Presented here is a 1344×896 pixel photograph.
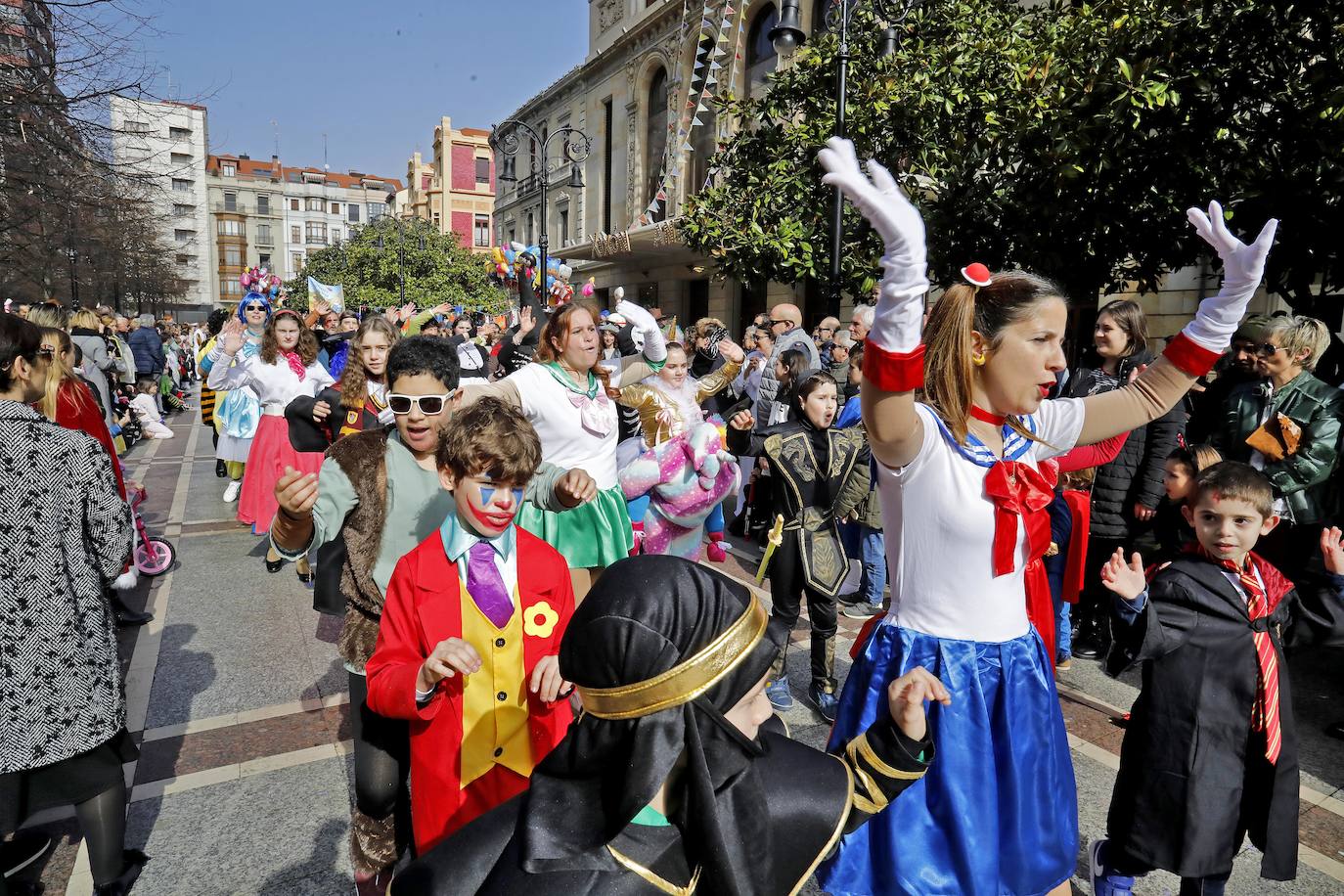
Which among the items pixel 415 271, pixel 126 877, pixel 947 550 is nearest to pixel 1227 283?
pixel 947 550

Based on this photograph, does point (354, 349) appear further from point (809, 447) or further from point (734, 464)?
point (809, 447)

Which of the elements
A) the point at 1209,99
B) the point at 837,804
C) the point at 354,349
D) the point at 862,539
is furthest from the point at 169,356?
the point at 837,804

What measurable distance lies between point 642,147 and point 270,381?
25304 mm

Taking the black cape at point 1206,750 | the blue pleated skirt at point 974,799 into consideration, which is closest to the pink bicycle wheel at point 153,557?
the blue pleated skirt at point 974,799

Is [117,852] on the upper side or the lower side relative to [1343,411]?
lower

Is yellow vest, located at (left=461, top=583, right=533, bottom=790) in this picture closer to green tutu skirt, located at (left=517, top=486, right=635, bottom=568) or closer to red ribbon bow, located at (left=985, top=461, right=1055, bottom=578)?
red ribbon bow, located at (left=985, top=461, right=1055, bottom=578)

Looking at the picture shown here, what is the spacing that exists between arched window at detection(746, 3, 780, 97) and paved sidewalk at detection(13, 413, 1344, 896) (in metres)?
21.9

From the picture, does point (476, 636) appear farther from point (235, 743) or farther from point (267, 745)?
point (235, 743)

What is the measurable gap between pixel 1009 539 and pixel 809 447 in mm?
2281

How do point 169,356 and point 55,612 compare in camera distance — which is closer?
point 55,612

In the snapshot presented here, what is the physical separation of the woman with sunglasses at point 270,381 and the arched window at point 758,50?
1976cm

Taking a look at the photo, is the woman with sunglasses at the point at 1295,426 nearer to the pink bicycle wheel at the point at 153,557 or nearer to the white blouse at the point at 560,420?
the white blouse at the point at 560,420

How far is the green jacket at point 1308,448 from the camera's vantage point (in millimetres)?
4543

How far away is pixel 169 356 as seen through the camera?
2009cm
